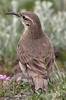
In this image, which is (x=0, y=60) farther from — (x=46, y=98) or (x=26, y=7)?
(x=46, y=98)

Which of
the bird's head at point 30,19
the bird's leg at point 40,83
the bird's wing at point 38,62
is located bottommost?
the bird's leg at point 40,83

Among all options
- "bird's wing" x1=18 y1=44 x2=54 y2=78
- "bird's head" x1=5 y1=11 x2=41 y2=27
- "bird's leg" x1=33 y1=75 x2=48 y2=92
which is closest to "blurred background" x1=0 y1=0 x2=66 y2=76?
"bird's head" x1=5 y1=11 x2=41 y2=27

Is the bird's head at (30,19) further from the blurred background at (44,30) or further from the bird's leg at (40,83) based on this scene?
the blurred background at (44,30)

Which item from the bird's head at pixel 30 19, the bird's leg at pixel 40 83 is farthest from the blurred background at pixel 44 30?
the bird's leg at pixel 40 83

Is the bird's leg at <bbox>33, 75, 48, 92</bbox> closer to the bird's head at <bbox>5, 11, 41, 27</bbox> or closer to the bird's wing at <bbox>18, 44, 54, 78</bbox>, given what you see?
the bird's wing at <bbox>18, 44, 54, 78</bbox>

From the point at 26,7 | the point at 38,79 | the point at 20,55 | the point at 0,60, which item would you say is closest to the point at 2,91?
the point at 38,79

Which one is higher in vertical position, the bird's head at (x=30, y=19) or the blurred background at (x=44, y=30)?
the bird's head at (x=30, y=19)

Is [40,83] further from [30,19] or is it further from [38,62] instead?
[30,19]

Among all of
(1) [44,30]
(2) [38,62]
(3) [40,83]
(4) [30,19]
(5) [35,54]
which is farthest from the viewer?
(1) [44,30]

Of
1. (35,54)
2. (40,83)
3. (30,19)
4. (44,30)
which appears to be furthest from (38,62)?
(44,30)

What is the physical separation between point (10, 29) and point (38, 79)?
5216 millimetres

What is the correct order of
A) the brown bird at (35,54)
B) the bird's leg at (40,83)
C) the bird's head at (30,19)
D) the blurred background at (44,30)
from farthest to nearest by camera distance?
the blurred background at (44,30), the bird's head at (30,19), the brown bird at (35,54), the bird's leg at (40,83)

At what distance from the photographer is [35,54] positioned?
361 inches

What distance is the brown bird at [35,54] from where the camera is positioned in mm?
8594
